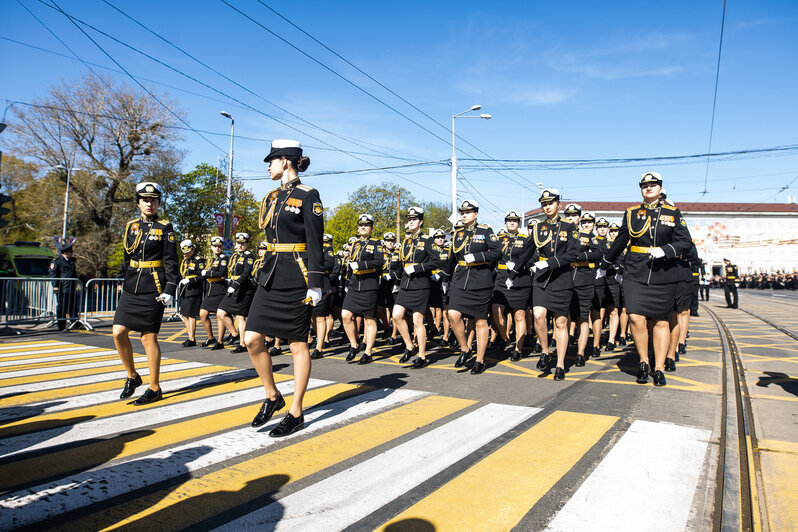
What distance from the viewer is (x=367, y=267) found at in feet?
26.9

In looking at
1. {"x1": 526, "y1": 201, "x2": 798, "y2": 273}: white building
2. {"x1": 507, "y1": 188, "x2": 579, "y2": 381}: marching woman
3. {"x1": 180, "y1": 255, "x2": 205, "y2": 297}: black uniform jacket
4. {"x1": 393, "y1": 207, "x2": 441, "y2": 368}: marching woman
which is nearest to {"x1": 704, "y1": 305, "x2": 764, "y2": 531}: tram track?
{"x1": 507, "y1": 188, "x2": 579, "y2": 381}: marching woman

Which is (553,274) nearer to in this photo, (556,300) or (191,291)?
(556,300)

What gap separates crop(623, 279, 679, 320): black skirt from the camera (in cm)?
585

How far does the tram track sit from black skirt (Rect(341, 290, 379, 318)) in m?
4.67

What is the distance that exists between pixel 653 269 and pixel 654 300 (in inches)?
13.8

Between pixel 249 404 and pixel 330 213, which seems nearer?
pixel 249 404

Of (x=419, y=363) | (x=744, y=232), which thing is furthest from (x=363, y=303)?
(x=744, y=232)

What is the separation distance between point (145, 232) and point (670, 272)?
18.8ft

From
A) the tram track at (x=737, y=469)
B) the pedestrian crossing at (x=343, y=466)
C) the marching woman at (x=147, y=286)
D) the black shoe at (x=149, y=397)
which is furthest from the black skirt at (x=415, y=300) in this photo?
the tram track at (x=737, y=469)

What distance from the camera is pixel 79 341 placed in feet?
33.7

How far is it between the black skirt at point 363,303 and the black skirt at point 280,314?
3.79m

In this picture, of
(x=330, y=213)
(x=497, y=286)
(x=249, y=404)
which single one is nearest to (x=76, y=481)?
(x=249, y=404)

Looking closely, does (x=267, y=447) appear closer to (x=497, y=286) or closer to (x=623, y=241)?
(x=623, y=241)

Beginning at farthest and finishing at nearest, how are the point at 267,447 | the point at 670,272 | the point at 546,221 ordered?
the point at 546,221 → the point at 670,272 → the point at 267,447
